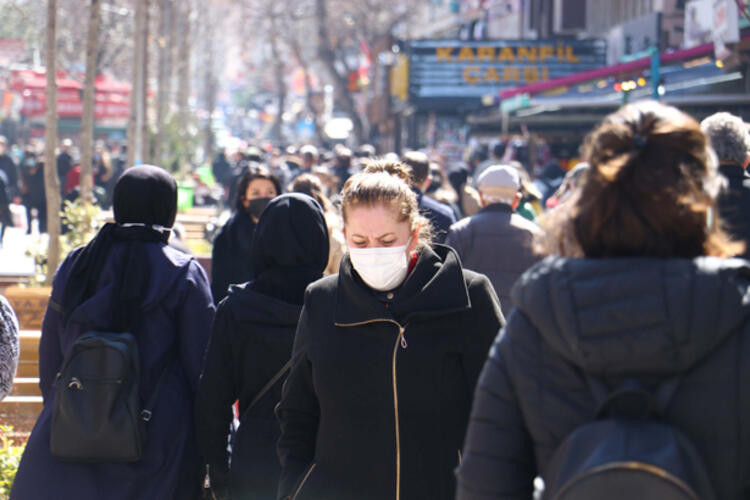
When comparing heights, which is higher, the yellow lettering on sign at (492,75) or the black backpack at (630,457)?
the yellow lettering on sign at (492,75)

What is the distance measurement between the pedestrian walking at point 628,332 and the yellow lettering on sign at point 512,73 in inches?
1053

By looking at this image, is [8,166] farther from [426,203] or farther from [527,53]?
[426,203]

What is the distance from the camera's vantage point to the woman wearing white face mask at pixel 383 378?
3289 millimetres

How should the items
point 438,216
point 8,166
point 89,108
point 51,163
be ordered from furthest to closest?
1. point 8,166
2. point 89,108
3. point 51,163
4. point 438,216

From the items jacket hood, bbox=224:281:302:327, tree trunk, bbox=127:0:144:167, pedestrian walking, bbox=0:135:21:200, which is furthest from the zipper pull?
pedestrian walking, bbox=0:135:21:200

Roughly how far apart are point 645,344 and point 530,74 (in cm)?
2730

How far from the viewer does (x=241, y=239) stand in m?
7.07

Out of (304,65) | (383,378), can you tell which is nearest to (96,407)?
(383,378)

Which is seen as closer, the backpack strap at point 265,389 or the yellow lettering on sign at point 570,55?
the backpack strap at point 265,389

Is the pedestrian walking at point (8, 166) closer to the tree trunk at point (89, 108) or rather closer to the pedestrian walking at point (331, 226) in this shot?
the tree trunk at point (89, 108)

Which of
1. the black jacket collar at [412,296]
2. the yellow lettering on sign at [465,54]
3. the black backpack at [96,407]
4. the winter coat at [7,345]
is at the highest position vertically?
the yellow lettering on sign at [465,54]

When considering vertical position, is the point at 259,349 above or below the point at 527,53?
below

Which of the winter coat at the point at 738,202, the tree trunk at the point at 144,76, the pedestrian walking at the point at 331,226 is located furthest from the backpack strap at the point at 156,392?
the tree trunk at the point at 144,76

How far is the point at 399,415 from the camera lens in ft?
10.8
